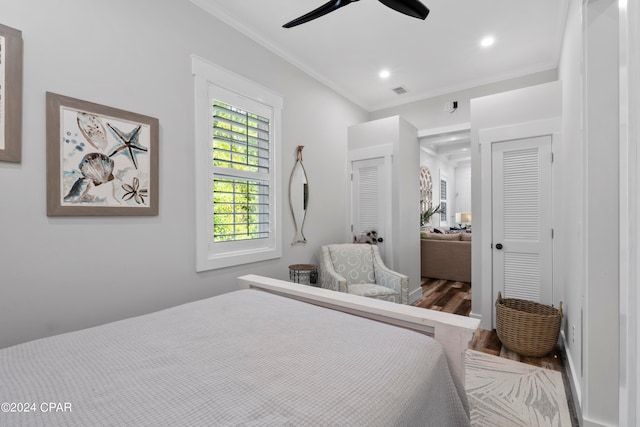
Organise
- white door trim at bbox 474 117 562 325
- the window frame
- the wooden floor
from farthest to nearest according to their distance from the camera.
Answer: the window frame, white door trim at bbox 474 117 562 325, the wooden floor

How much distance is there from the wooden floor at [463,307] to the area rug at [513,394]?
14cm

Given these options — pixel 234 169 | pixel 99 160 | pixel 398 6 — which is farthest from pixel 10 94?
pixel 398 6

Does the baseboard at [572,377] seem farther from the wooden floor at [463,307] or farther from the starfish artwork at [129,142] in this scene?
the starfish artwork at [129,142]

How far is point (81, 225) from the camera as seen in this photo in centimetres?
175

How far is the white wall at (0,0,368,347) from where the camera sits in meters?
1.56

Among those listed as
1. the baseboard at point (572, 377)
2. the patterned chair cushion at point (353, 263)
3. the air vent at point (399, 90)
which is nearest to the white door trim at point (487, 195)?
the baseboard at point (572, 377)

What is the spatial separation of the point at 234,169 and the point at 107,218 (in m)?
1.03

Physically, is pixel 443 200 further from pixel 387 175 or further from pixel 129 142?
pixel 129 142

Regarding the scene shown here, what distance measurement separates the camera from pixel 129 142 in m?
1.95

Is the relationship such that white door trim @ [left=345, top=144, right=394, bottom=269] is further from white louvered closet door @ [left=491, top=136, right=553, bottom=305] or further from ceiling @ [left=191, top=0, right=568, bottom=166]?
white louvered closet door @ [left=491, top=136, right=553, bottom=305]

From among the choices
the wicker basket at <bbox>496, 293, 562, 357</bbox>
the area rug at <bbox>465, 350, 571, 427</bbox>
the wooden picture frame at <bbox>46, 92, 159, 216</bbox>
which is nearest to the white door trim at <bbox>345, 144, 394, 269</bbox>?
the wicker basket at <bbox>496, 293, 562, 357</bbox>

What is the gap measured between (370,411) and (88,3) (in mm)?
2536

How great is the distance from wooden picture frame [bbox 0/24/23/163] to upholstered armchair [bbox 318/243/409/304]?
251cm

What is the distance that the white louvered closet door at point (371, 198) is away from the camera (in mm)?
3783
